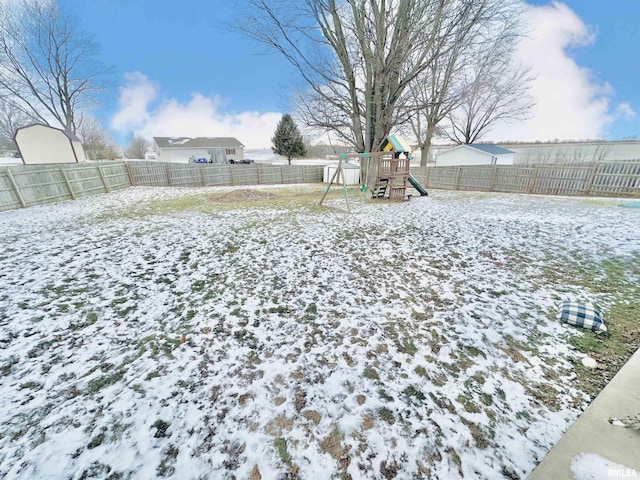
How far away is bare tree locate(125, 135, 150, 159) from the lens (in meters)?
46.9

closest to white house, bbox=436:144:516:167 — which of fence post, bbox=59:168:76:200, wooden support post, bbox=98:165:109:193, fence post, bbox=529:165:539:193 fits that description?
fence post, bbox=529:165:539:193

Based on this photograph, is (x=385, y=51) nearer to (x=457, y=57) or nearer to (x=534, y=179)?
(x=457, y=57)

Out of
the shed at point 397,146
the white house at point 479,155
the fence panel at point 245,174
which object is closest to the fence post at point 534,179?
the shed at point 397,146

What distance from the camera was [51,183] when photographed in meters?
9.38

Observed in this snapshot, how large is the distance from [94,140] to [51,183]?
118 ft

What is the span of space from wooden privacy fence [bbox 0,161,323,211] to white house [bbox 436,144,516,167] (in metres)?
14.2

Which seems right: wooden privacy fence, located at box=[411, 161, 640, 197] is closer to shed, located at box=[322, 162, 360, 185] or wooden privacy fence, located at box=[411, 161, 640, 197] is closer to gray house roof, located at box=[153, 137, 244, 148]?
shed, located at box=[322, 162, 360, 185]

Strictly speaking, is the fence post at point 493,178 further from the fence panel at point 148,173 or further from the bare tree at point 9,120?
the bare tree at point 9,120

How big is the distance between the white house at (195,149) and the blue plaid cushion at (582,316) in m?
35.9

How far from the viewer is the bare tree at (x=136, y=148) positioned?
46.9 metres

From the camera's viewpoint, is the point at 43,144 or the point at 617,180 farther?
the point at 43,144

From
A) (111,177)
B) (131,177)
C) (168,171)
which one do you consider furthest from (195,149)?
(111,177)

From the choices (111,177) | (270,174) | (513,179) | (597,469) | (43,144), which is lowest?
(597,469)

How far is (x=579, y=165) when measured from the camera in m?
10.9
